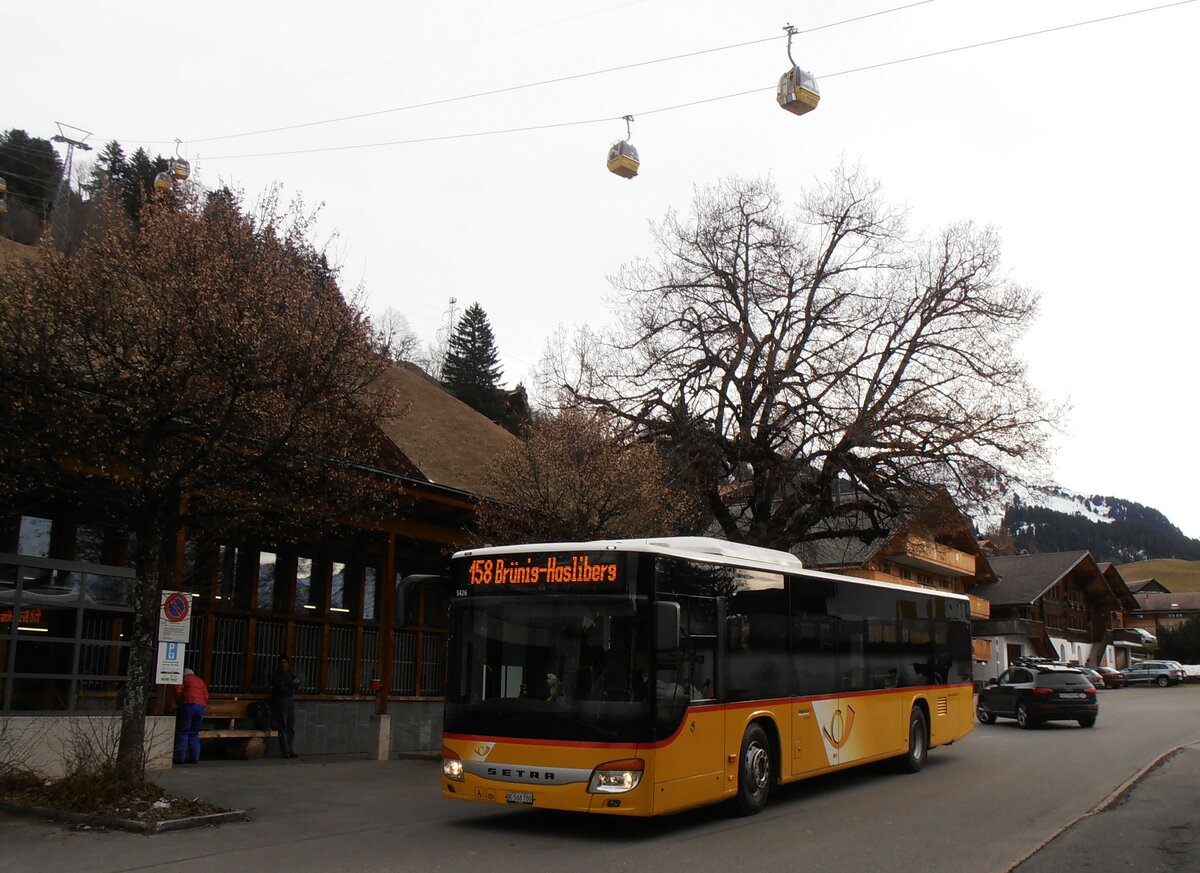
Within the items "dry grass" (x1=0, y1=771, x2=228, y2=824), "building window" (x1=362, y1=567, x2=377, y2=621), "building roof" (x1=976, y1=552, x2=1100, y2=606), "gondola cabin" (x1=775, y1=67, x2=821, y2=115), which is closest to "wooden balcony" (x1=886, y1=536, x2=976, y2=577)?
"building roof" (x1=976, y1=552, x2=1100, y2=606)

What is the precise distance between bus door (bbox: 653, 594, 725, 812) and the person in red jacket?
8645mm

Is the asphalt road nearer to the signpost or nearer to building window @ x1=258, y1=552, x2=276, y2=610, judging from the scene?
the signpost

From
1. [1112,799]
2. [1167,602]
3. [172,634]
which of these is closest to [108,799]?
[172,634]

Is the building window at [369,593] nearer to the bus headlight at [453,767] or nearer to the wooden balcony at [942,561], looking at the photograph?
the bus headlight at [453,767]

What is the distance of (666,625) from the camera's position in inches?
409

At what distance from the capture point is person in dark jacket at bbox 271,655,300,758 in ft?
58.4

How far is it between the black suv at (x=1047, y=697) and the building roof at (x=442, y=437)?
1490 centimetres

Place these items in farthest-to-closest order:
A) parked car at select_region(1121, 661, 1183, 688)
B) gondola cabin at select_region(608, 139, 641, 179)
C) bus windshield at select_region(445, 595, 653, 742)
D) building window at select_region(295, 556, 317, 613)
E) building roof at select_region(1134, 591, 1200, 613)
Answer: building roof at select_region(1134, 591, 1200, 613), parked car at select_region(1121, 661, 1183, 688), building window at select_region(295, 556, 317, 613), gondola cabin at select_region(608, 139, 641, 179), bus windshield at select_region(445, 595, 653, 742)

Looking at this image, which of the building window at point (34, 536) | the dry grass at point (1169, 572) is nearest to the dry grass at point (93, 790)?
the building window at point (34, 536)

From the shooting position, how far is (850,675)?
1478 cm

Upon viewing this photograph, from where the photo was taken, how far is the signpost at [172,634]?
1328 centimetres

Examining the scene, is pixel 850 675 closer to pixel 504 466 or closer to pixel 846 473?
pixel 504 466

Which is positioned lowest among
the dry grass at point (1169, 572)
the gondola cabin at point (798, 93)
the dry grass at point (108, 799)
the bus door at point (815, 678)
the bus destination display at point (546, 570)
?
the dry grass at point (108, 799)

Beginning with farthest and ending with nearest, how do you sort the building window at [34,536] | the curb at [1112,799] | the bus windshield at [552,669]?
the building window at [34,536], the bus windshield at [552,669], the curb at [1112,799]
